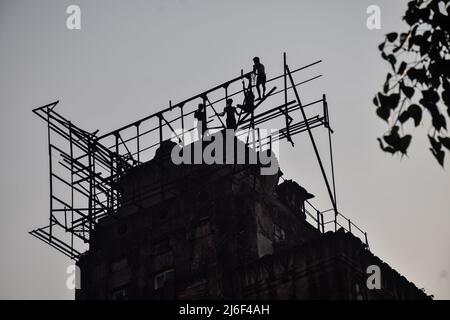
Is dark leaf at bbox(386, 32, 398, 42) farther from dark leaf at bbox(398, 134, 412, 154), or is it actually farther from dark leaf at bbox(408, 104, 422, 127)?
dark leaf at bbox(398, 134, 412, 154)

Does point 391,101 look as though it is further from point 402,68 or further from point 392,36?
point 392,36

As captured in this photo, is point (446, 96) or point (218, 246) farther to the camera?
point (218, 246)

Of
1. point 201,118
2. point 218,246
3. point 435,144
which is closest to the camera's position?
point 435,144

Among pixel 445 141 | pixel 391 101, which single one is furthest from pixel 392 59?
pixel 445 141

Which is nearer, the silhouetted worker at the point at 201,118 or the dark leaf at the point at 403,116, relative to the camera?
the dark leaf at the point at 403,116

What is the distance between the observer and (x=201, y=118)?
3866 cm

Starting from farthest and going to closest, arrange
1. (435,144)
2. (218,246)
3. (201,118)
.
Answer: (201,118) → (218,246) → (435,144)

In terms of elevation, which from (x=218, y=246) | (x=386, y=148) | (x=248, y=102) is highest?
(x=248, y=102)

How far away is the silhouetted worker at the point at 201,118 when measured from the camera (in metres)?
38.0

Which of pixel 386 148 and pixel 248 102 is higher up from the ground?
pixel 248 102

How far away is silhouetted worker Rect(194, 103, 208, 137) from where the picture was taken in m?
38.0

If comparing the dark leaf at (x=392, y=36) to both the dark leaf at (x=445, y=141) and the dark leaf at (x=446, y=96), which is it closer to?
the dark leaf at (x=446, y=96)

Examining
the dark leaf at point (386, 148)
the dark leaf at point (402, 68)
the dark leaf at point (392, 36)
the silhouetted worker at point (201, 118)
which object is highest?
the silhouetted worker at point (201, 118)

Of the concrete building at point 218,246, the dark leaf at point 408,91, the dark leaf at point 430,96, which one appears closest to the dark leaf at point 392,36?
the dark leaf at point 408,91
